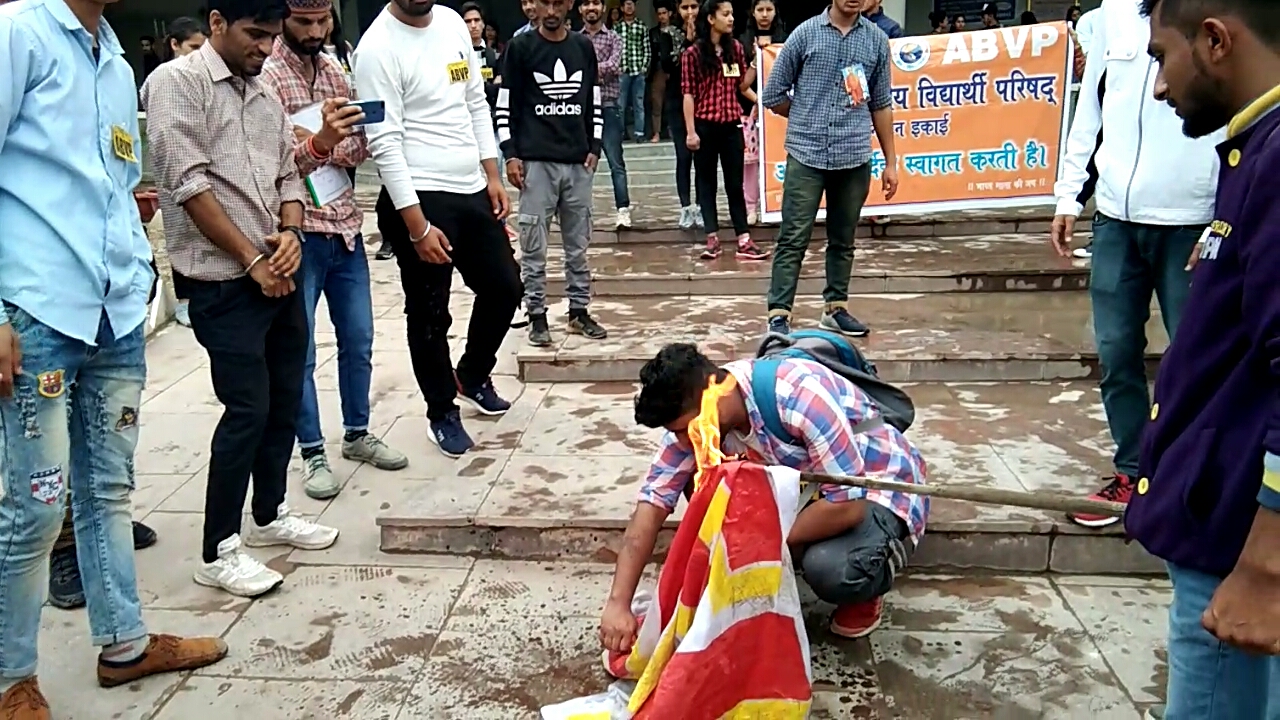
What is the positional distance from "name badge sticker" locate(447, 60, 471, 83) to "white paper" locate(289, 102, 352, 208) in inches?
23.7

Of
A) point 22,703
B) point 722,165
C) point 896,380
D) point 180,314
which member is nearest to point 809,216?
point 896,380

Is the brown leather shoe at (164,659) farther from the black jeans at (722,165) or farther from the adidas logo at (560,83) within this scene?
the black jeans at (722,165)

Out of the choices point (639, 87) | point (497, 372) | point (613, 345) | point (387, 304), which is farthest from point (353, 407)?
point (639, 87)

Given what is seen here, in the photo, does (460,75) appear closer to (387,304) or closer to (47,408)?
(47,408)

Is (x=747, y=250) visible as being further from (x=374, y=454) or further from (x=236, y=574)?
(x=236, y=574)

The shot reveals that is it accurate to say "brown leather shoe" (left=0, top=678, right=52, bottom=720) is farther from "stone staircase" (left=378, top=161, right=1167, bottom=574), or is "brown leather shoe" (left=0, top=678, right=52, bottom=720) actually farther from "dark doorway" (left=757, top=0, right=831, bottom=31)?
"dark doorway" (left=757, top=0, right=831, bottom=31)

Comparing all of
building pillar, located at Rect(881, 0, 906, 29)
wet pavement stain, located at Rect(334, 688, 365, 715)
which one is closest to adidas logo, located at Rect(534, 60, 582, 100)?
wet pavement stain, located at Rect(334, 688, 365, 715)

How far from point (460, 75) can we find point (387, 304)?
3125mm

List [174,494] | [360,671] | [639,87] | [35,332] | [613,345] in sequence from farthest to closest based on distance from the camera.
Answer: [639,87] < [613,345] < [174,494] < [360,671] < [35,332]

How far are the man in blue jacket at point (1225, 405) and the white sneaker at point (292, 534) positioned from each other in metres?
2.72

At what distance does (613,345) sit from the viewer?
534 centimetres

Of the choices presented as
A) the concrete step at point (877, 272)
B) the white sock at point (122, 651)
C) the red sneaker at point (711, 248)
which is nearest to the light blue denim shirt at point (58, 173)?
the white sock at point (122, 651)

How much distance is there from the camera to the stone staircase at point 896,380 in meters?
3.42

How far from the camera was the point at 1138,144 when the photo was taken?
2996 mm
